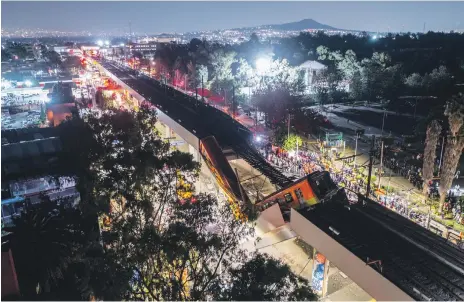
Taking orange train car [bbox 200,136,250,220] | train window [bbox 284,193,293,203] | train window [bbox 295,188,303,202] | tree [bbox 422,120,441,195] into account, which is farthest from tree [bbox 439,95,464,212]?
orange train car [bbox 200,136,250,220]

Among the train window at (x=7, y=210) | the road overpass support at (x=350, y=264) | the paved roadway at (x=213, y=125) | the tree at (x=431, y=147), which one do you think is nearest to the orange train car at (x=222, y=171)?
the paved roadway at (x=213, y=125)

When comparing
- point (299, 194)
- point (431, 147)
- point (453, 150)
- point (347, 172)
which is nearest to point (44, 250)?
point (299, 194)

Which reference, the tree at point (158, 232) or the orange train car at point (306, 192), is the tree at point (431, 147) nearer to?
the orange train car at point (306, 192)

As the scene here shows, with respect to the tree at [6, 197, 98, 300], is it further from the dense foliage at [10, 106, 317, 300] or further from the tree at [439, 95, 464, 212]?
the tree at [439, 95, 464, 212]

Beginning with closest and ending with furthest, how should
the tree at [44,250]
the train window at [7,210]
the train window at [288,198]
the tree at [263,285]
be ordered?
the tree at [263,285] < the tree at [44,250] < the train window at [288,198] < the train window at [7,210]

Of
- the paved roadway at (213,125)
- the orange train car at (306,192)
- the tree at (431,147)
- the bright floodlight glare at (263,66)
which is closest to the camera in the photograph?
the orange train car at (306,192)

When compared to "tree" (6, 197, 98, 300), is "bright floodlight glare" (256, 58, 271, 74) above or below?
above

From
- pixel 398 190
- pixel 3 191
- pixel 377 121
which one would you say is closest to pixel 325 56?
pixel 377 121
